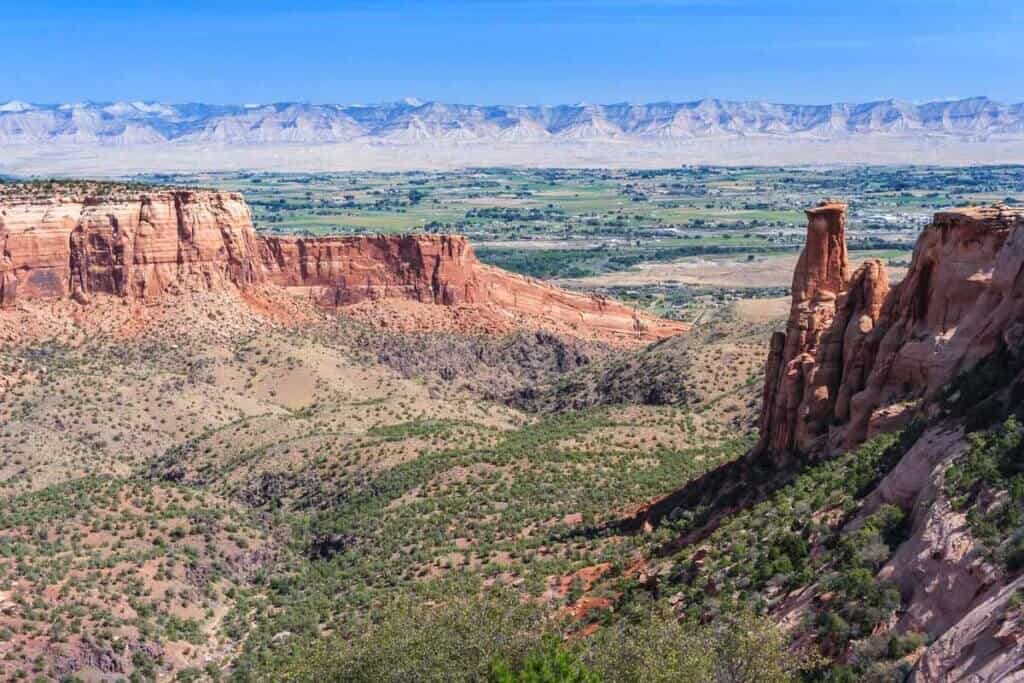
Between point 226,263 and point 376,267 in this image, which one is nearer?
point 226,263

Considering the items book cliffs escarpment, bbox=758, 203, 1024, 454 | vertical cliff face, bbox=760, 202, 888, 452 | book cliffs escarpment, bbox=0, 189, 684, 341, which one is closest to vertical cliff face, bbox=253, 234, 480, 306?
book cliffs escarpment, bbox=0, 189, 684, 341

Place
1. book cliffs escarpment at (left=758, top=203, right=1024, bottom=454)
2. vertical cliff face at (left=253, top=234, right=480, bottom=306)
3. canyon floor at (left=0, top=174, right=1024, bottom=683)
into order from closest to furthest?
canyon floor at (left=0, top=174, right=1024, bottom=683)
book cliffs escarpment at (left=758, top=203, right=1024, bottom=454)
vertical cliff face at (left=253, top=234, right=480, bottom=306)

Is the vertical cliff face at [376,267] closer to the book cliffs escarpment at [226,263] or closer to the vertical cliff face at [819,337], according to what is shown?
the book cliffs escarpment at [226,263]

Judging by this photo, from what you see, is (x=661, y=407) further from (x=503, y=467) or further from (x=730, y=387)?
(x=503, y=467)

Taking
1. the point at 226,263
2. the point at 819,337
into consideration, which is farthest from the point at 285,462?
the point at 226,263

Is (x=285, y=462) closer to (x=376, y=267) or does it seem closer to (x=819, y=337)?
(x=819, y=337)

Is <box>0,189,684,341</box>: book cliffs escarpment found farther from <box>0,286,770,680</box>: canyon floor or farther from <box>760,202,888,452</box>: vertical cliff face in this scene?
<box>760,202,888,452</box>: vertical cliff face

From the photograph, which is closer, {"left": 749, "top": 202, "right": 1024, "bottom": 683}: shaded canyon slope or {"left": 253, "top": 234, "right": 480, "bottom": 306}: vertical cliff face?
{"left": 749, "top": 202, "right": 1024, "bottom": 683}: shaded canyon slope
